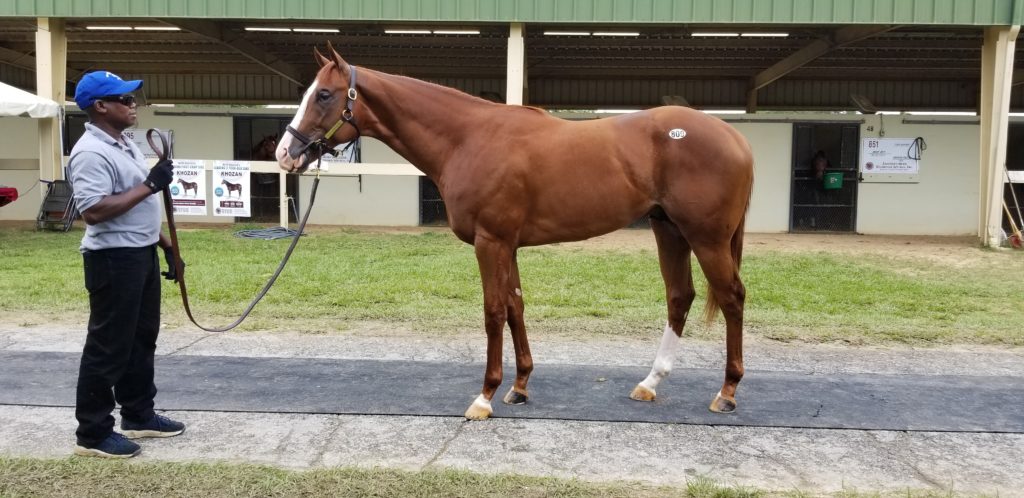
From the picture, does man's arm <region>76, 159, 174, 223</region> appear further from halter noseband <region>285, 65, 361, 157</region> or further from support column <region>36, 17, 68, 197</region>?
support column <region>36, 17, 68, 197</region>

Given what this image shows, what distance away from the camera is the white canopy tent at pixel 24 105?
10961 mm

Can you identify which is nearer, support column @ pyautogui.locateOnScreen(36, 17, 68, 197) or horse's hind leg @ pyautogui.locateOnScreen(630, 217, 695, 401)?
horse's hind leg @ pyautogui.locateOnScreen(630, 217, 695, 401)

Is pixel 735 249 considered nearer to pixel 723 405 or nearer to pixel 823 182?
pixel 723 405

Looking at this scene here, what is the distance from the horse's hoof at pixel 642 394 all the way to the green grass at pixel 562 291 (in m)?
1.82

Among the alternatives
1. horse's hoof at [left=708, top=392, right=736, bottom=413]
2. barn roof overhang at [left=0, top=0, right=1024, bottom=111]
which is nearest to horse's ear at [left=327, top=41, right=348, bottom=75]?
horse's hoof at [left=708, top=392, right=736, bottom=413]

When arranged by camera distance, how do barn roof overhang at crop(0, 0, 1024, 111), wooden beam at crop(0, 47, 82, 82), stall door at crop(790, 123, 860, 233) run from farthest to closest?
wooden beam at crop(0, 47, 82, 82)
stall door at crop(790, 123, 860, 233)
barn roof overhang at crop(0, 0, 1024, 111)

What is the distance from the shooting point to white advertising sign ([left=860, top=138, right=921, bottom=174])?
50.2 ft

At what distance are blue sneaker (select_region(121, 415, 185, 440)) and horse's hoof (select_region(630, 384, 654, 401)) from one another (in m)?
2.44

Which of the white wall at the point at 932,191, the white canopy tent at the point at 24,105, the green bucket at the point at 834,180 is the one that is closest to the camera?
the white canopy tent at the point at 24,105

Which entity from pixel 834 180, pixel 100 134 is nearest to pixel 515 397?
pixel 100 134

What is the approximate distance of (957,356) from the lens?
536 cm

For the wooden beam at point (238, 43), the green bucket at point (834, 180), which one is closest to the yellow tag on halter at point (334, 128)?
the wooden beam at point (238, 43)

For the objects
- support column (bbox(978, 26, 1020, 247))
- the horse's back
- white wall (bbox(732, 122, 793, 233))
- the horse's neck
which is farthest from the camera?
white wall (bbox(732, 122, 793, 233))

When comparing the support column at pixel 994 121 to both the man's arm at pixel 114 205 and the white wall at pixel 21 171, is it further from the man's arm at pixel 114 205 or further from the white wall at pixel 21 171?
the white wall at pixel 21 171
